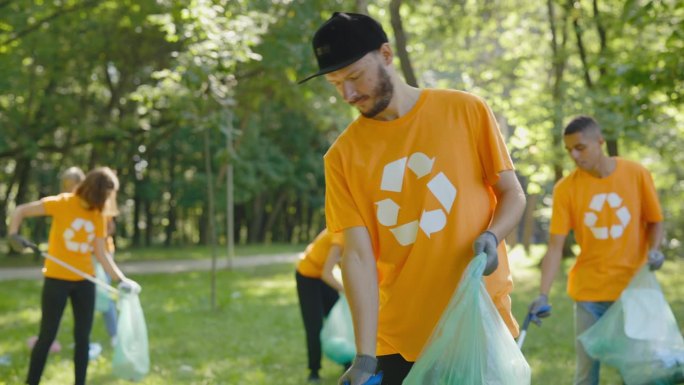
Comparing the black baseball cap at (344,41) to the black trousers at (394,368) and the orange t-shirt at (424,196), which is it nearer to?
the orange t-shirt at (424,196)

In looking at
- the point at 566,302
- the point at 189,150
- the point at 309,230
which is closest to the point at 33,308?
the point at 566,302

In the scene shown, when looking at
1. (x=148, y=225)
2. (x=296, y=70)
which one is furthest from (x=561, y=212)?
(x=148, y=225)

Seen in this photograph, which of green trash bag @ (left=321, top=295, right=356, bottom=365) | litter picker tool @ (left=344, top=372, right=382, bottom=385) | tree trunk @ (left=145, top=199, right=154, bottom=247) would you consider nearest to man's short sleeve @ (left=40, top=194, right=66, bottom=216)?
green trash bag @ (left=321, top=295, right=356, bottom=365)

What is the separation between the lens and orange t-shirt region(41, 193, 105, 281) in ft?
20.1

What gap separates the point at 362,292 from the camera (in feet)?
9.53

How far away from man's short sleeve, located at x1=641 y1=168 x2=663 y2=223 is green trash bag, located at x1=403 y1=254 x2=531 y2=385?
270cm

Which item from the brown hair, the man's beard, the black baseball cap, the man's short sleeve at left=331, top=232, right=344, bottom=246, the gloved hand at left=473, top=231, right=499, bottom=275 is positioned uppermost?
the black baseball cap

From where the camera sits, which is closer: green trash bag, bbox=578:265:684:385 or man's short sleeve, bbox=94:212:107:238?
green trash bag, bbox=578:265:684:385

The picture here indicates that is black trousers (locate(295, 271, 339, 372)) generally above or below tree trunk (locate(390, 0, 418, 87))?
below

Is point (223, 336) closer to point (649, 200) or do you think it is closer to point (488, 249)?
point (649, 200)

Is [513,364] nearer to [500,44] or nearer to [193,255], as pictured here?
[500,44]

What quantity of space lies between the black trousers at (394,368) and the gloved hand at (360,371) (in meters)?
0.25

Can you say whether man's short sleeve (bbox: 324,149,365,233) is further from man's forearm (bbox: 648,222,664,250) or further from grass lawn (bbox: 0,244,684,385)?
grass lawn (bbox: 0,244,684,385)

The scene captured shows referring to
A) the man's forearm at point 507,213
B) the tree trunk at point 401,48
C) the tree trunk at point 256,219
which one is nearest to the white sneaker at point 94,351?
the tree trunk at point 401,48
